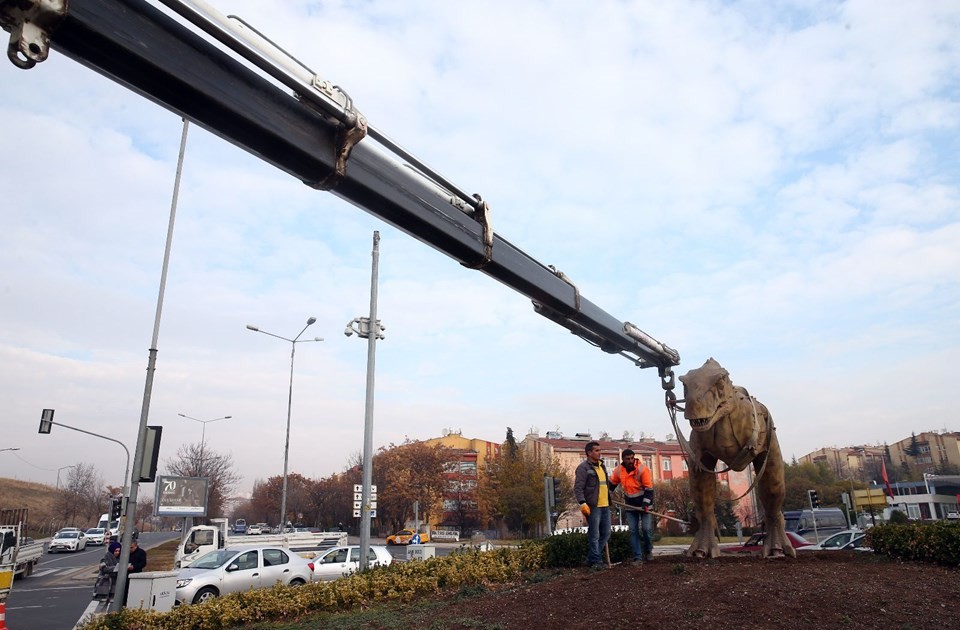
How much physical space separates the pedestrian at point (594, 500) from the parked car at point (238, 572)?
845cm

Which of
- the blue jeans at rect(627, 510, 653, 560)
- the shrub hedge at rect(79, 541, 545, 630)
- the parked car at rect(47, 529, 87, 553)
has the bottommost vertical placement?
the parked car at rect(47, 529, 87, 553)

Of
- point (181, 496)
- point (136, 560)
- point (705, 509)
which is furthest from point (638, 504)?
point (181, 496)

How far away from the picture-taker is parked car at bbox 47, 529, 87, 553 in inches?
1652

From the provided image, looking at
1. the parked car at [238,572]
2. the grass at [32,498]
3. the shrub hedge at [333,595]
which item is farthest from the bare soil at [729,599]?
the grass at [32,498]

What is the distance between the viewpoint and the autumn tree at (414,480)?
52.5 metres

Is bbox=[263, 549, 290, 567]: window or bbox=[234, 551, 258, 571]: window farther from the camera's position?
bbox=[263, 549, 290, 567]: window

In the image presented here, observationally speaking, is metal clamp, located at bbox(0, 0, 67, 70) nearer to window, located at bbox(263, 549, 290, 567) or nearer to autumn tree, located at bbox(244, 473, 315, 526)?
Answer: window, located at bbox(263, 549, 290, 567)

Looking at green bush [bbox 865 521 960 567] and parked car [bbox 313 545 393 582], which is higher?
green bush [bbox 865 521 960 567]

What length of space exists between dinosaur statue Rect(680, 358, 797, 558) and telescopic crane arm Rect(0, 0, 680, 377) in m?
3.55

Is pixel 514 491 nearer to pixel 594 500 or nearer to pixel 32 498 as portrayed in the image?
pixel 594 500

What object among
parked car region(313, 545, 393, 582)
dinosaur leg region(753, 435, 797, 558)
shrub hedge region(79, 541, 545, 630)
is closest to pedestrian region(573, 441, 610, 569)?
shrub hedge region(79, 541, 545, 630)

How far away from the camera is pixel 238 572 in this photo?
15305 millimetres

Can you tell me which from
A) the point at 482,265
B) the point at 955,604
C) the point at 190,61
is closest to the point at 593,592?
the point at 955,604

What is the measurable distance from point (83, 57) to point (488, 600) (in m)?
7.37
